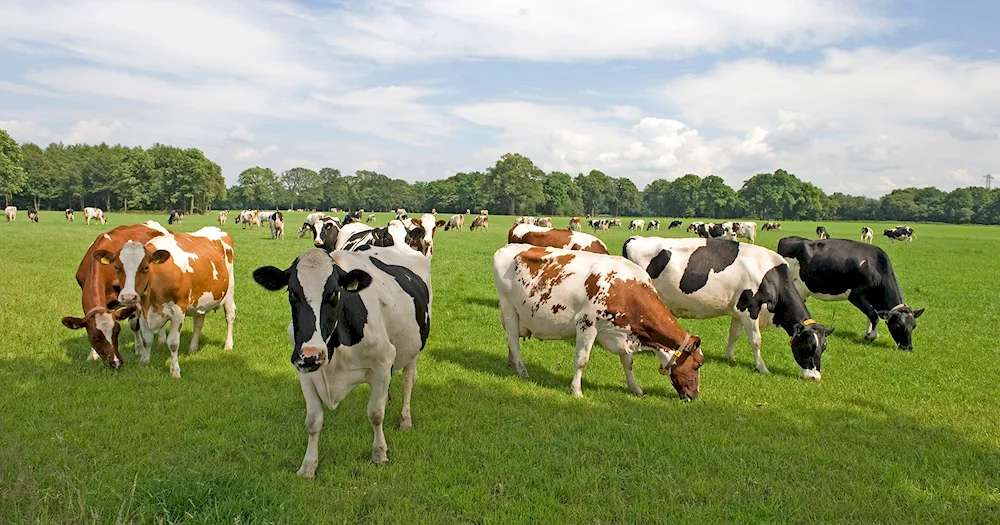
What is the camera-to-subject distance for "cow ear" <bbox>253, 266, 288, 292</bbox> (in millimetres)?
4820

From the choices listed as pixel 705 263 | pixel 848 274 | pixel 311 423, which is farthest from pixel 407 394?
pixel 848 274

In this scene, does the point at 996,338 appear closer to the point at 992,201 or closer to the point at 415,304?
the point at 415,304

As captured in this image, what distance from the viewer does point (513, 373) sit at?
346 inches

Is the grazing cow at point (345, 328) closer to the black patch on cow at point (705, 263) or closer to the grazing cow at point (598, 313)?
the grazing cow at point (598, 313)

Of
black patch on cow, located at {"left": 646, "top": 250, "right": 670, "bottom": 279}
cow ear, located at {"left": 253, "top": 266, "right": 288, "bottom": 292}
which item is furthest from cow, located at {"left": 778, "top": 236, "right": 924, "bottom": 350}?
cow ear, located at {"left": 253, "top": 266, "right": 288, "bottom": 292}

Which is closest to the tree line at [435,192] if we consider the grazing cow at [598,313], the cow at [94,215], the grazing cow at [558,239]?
the cow at [94,215]

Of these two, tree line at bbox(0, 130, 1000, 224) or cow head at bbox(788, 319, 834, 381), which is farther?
tree line at bbox(0, 130, 1000, 224)

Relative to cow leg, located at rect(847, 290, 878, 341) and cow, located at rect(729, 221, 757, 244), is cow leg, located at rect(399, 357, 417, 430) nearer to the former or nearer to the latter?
cow leg, located at rect(847, 290, 878, 341)

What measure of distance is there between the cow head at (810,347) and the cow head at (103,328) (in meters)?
10.1

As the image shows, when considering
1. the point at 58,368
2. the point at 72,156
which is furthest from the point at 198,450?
the point at 72,156

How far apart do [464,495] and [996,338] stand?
12798 mm

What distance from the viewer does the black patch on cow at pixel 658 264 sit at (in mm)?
10516

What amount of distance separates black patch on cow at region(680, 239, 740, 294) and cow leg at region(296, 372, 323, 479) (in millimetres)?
7158

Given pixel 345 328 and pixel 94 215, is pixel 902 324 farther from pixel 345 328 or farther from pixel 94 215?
pixel 94 215
